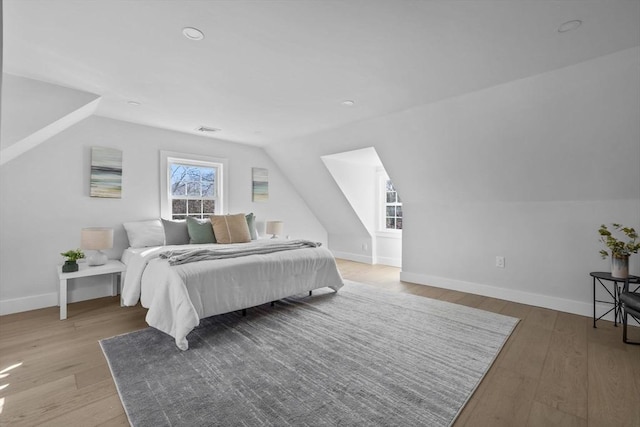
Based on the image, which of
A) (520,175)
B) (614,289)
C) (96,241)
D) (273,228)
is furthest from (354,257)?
(96,241)

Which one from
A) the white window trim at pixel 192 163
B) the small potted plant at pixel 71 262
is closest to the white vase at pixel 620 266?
the white window trim at pixel 192 163

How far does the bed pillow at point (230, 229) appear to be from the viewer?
407 centimetres

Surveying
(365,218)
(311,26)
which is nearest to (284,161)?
(365,218)

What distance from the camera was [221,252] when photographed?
120 inches

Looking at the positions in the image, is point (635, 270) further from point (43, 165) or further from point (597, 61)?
point (43, 165)

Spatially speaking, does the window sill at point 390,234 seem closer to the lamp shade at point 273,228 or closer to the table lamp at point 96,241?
the lamp shade at point 273,228

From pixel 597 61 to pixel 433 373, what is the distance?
2.62 metres

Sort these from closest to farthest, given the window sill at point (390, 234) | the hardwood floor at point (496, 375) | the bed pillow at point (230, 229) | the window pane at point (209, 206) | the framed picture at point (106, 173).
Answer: the hardwood floor at point (496, 375), the framed picture at point (106, 173), the bed pillow at point (230, 229), the window pane at point (209, 206), the window sill at point (390, 234)

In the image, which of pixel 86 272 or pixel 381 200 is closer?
pixel 86 272

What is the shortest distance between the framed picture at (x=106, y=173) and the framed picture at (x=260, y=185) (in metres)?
2.00

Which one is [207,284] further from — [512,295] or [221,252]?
[512,295]

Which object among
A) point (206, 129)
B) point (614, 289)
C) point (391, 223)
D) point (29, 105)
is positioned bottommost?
point (614, 289)

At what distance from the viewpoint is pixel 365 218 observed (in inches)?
230

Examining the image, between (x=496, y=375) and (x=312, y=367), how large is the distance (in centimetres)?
127
